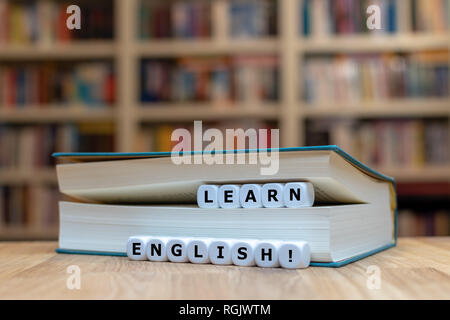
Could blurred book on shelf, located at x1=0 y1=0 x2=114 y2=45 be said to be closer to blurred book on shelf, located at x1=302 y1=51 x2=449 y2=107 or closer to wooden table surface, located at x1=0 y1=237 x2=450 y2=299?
blurred book on shelf, located at x1=302 y1=51 x2=449 y2=107

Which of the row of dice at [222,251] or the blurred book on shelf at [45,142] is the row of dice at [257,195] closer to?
the row of dice at [222,251]

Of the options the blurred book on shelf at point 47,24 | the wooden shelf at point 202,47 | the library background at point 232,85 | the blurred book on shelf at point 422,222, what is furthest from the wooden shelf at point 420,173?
the blurred book on shelf at point 47,24

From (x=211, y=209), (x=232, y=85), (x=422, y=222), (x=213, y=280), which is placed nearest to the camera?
(x=213, y=280)

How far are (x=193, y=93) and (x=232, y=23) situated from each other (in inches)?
13.0

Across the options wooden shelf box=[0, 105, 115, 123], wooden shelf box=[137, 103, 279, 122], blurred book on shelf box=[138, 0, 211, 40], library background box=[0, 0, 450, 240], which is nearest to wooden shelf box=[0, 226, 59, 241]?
library background box=[0, 0, 450, 240]

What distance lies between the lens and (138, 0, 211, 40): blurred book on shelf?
6.58 feet

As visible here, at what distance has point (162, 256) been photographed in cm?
47

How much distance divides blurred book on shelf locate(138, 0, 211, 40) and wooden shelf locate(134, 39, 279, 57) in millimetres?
42

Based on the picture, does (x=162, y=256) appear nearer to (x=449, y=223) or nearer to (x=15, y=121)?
(x=449, y=223)

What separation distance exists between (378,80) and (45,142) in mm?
1416

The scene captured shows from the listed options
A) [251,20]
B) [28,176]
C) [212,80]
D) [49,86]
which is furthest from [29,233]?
[251,20]

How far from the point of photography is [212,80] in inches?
79.2

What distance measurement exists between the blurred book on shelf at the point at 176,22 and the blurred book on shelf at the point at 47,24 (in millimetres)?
146

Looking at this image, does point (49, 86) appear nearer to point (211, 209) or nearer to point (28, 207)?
point (28, 207)
